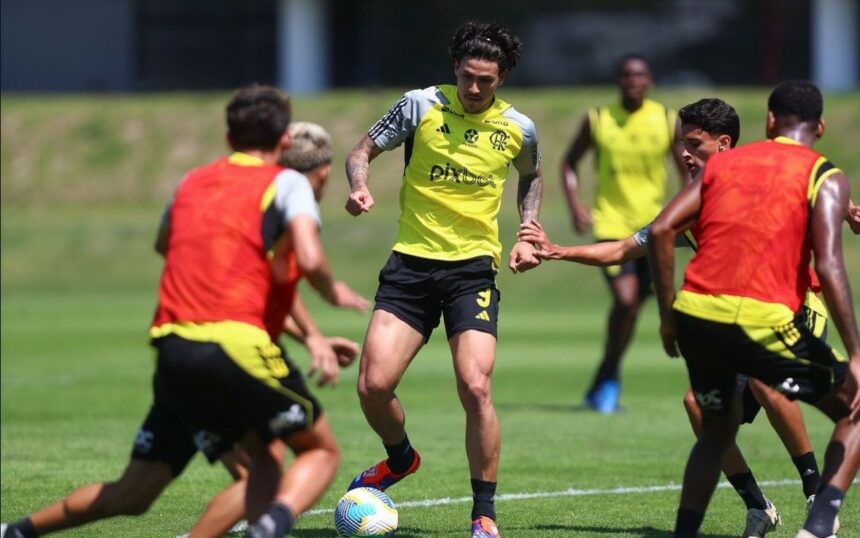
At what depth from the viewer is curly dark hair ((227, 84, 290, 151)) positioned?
21.2 feet

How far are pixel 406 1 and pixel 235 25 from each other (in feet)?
16.0

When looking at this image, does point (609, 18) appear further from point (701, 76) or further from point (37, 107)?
point (37, 107)

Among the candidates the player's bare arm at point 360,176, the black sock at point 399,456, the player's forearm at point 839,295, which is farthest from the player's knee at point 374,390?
the player's forearm at point 839,295

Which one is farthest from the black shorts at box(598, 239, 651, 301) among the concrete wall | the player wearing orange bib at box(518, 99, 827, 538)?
the concrete wall

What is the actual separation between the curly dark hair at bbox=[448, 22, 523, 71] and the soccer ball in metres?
2.33

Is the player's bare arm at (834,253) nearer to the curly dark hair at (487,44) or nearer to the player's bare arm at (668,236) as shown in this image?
the player's bare arm at (668,236)

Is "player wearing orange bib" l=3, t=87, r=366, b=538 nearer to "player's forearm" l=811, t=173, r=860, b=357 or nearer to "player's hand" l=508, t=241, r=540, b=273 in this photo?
"player's hand" l=508, t=241, r=540, b=273

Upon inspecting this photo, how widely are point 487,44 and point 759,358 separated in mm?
2441

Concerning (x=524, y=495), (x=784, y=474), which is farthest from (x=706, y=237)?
(x=784, y=474)

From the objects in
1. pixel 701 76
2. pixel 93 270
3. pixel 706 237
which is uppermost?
pixel 706 237

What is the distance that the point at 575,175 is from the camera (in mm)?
14508

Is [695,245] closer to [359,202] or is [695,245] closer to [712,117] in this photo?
[712,117]

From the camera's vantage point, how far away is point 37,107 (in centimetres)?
3847

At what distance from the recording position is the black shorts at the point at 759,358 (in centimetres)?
675
